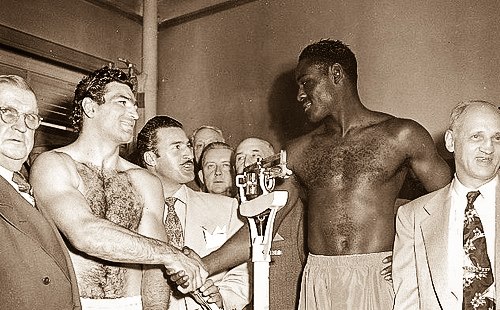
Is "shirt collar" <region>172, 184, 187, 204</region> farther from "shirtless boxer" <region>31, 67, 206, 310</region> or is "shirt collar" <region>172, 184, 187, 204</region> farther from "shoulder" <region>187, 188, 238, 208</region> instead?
"shirtless boxer" <region>31, 67, 206, 310</region>

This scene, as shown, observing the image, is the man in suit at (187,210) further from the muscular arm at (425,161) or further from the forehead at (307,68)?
the muscular arm at (425,161)

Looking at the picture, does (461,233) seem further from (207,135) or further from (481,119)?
(207,135)

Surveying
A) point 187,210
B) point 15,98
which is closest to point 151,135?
point 187,210

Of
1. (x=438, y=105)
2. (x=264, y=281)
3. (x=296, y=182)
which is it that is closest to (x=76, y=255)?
(x=264, y=281)

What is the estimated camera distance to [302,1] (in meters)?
5.12

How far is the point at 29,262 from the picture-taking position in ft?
6.93

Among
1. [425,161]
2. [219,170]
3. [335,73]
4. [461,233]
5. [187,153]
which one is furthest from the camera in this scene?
[219,170]

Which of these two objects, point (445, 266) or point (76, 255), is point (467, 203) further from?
point (76, 255)

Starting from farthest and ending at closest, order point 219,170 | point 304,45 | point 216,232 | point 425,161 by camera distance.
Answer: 1. point 304,45
2. point 219,170
3. point 216,232
4. point 425,161

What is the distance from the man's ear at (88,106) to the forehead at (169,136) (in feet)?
2.48

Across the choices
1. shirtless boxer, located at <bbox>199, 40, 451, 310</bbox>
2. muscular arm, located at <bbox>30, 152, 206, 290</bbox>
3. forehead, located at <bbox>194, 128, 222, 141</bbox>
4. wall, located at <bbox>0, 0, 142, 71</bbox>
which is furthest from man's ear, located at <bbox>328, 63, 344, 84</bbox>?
wall, located at <bbox>0, 0, 142, 71</bbox>

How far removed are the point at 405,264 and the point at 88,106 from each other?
1392 mm

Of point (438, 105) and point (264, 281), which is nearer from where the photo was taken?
point (264, 281)

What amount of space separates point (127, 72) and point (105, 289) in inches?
36.5
